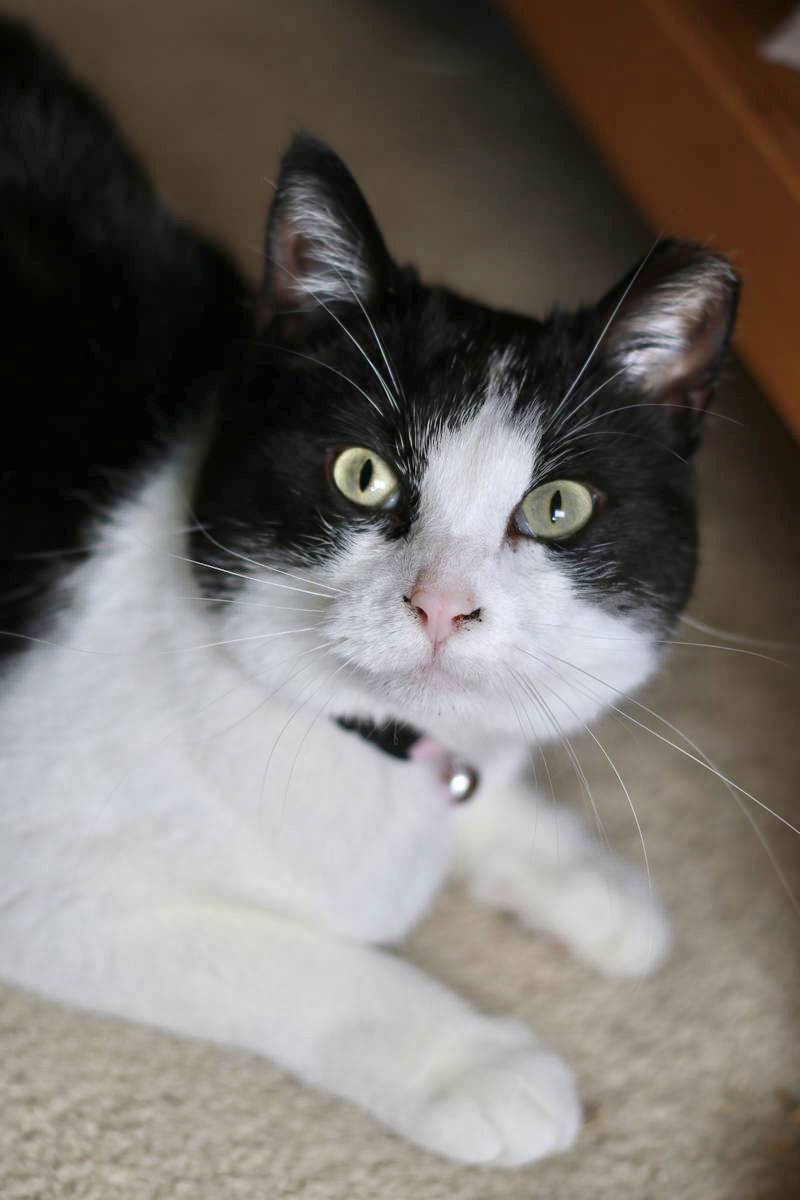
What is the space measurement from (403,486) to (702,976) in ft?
2.48

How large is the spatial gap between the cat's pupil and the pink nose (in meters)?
0.15

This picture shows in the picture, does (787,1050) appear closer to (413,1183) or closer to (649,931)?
(649,931)

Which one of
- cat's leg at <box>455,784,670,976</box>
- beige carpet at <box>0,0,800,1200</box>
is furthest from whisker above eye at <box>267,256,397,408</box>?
cat's leg at <box>455,784,670,976</box>

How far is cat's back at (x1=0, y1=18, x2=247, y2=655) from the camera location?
1.22 metres

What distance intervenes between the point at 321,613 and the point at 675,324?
45 centimetres

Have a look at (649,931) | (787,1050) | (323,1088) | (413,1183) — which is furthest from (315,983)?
(787,1050)

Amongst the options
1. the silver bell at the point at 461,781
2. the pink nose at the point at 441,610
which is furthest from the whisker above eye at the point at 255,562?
Result: the silver bell at the point at 461,781

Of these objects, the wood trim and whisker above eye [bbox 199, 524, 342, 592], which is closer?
whisker above eye [bbox 199, 524, 342, 592]

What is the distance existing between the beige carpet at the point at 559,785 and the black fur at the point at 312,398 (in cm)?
31

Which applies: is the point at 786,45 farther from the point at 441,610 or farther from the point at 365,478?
the point at 441,610

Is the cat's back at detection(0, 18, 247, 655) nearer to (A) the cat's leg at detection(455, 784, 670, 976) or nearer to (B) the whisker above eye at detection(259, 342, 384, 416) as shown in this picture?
(B) the whisker above eye at detection(259, 342, 384, 416)

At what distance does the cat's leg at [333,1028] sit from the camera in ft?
3.59

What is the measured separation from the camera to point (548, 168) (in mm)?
2357

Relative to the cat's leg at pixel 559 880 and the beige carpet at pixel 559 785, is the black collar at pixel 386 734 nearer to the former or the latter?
the cat's leg at pixel 559 880
